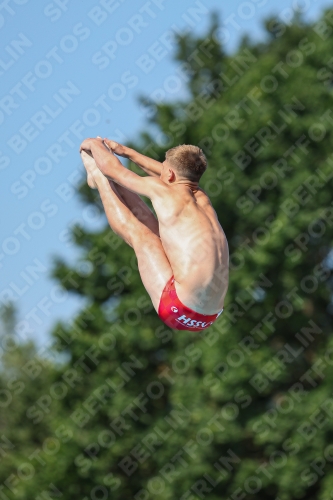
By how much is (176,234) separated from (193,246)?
141mm

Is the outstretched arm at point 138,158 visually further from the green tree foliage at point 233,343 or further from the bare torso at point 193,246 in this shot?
the green tree foliage at point 233,343

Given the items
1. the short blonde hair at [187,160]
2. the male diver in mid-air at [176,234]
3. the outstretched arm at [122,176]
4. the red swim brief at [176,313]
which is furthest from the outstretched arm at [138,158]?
the red swim brief at [176,313]

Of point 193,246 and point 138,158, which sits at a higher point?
point 138,158

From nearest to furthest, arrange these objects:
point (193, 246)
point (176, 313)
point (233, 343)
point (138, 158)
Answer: point (193, 246) → point (176, 313) → point (138, 158) → point (233, 343)

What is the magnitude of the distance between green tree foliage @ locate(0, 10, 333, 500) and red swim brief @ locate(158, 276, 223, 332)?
9962 mm

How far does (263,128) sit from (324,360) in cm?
470

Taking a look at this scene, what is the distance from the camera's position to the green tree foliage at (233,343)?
16078 mm

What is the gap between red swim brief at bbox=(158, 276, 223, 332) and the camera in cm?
604

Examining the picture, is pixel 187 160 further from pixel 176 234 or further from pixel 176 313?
pixel 176 313

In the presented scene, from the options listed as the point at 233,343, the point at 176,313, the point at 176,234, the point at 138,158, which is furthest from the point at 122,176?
the point at 233,343

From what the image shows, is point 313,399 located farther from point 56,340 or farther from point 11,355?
point 11,355

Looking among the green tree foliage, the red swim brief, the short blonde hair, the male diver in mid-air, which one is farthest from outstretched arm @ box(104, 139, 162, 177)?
the green tree foliage

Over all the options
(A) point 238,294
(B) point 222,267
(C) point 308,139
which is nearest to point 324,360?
(A) point 238,294

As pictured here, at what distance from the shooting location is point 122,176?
A: 591 centimetres
